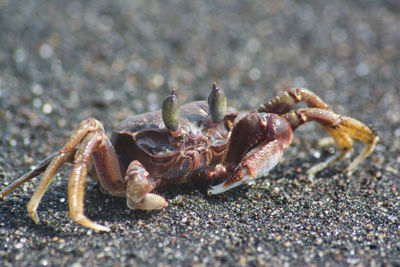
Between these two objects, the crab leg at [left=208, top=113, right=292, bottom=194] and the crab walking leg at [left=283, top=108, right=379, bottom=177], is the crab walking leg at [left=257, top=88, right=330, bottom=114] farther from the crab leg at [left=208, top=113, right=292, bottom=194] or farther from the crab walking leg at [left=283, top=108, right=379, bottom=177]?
the crab leg at [left=208, top=113, right=292, bottom=194]

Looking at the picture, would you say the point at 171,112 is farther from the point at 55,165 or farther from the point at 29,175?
the point at 29,175

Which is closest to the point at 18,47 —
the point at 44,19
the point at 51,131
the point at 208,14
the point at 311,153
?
the point at 44,19

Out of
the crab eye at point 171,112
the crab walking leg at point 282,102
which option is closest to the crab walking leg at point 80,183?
the crab eye at point 171,112

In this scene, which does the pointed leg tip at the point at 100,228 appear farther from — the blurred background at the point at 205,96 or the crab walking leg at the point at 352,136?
the crab walking leg at the point at 352,136

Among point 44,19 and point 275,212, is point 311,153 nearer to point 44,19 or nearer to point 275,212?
point 275,212

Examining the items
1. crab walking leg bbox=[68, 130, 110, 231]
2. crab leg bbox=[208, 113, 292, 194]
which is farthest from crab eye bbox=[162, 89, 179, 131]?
crab leg bbox=[208, 113, 292, 194]

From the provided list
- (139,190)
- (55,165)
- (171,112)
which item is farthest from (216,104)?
(55,165)

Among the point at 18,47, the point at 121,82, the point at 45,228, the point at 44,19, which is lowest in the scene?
the point at 45,228
